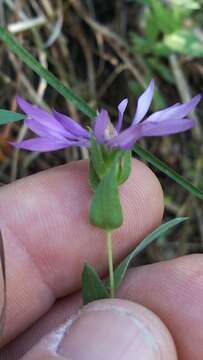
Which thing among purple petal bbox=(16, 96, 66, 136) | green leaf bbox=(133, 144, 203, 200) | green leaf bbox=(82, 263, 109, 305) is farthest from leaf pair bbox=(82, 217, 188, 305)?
purple petal bbox=(16, 96, 66, 136)

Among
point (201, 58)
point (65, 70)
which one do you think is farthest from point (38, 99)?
point (201, 58)

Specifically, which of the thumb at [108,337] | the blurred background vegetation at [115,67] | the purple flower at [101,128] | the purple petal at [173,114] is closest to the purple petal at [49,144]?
the purple flower at [101,128]

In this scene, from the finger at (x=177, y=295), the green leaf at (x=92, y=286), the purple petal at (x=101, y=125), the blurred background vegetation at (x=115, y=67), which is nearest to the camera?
the purple petal at (x=101, y=125)

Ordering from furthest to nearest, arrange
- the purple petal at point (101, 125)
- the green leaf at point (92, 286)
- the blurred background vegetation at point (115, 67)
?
1. the blurred background vegetation at point (115, 67)
2. the green leaf at point (92, 286)
3. the purple petal at point (101, 125)

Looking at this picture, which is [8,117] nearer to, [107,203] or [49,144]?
[49,144]

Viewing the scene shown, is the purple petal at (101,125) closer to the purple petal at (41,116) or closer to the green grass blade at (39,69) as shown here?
the purple petal at (41,116)

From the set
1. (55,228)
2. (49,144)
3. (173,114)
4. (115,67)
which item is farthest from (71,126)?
(115,67)
